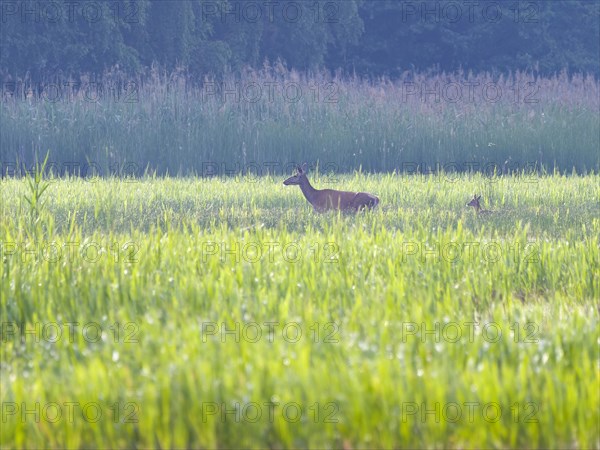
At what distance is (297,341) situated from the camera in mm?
4270

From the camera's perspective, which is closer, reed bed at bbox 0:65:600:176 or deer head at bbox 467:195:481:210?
deer head at bbox 467:195:481:210

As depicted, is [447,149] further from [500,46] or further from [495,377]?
[500,46]

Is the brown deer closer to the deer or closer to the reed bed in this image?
the deer

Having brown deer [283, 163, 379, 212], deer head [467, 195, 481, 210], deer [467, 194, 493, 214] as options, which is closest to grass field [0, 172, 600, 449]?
brown deer [283, 163, 379, 212]

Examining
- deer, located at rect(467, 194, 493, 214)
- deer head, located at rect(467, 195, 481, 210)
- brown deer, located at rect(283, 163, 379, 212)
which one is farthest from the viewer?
deer head, located at rect(467, 195, 481, 210)

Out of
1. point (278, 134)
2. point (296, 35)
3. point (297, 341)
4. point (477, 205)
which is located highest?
point (296, 35)

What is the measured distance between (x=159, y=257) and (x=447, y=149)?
11114 mm

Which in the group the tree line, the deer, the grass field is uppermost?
the tree line

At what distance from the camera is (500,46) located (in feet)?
122

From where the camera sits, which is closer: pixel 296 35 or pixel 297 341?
pixel 297 341

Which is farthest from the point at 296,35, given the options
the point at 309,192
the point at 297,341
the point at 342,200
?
the point at 297,341

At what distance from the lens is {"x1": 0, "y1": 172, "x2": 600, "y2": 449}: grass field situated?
3.67 meters

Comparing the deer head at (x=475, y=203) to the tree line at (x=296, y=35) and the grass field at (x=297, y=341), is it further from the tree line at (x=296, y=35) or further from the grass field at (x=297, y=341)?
the tree line at (x=296, y=35)

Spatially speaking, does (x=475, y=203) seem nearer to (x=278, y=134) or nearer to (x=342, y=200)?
(x=342, y=200)
